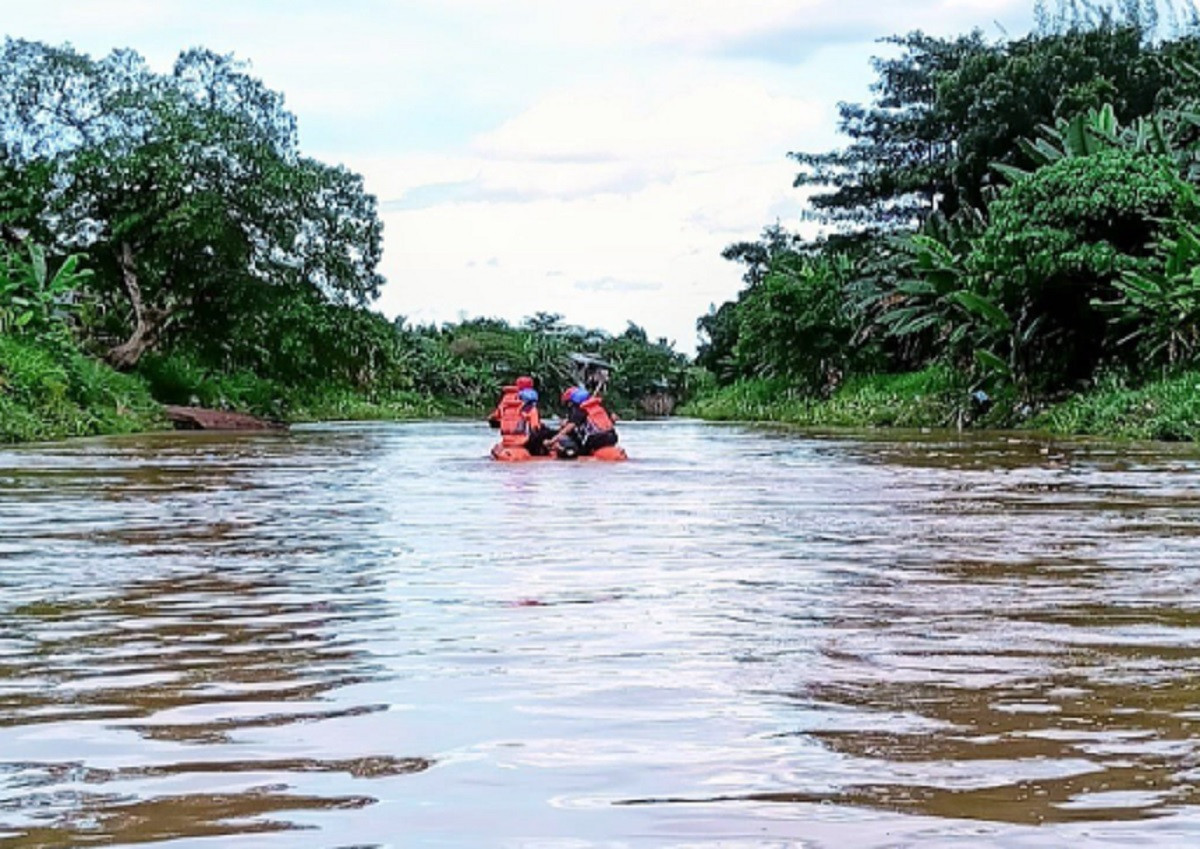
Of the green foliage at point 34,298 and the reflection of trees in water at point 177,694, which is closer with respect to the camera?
the reflection of trees in water at point 177,694

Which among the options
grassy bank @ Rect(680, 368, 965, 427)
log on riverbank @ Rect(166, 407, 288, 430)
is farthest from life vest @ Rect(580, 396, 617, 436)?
log on riverbank @ Rect(166, 407, 288, 430)

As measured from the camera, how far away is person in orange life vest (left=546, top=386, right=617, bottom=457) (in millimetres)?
15594

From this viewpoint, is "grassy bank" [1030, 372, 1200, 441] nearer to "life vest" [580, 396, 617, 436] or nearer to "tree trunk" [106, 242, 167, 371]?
"life vest" [580, 396, 617, 436]

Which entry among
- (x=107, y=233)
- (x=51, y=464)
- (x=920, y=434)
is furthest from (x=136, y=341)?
(x=51, y=464)

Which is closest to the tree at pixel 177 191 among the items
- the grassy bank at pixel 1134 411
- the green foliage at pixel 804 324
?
the green foliage at pixel 804 324

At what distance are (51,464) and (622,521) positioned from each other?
7.95 meters

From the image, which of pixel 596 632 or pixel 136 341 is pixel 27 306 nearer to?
pixel 136 341

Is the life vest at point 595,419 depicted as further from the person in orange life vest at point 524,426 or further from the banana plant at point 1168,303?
the banana plant at point 1168,303

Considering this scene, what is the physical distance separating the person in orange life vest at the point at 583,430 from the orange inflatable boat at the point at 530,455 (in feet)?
0.19

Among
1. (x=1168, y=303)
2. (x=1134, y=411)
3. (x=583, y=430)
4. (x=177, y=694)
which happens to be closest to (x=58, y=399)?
(x=583, y=430)

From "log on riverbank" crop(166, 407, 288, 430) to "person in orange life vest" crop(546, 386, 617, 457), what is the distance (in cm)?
1399

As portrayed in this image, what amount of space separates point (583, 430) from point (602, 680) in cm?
1169

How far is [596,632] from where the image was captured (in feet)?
15.6

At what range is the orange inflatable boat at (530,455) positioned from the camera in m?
15.5
